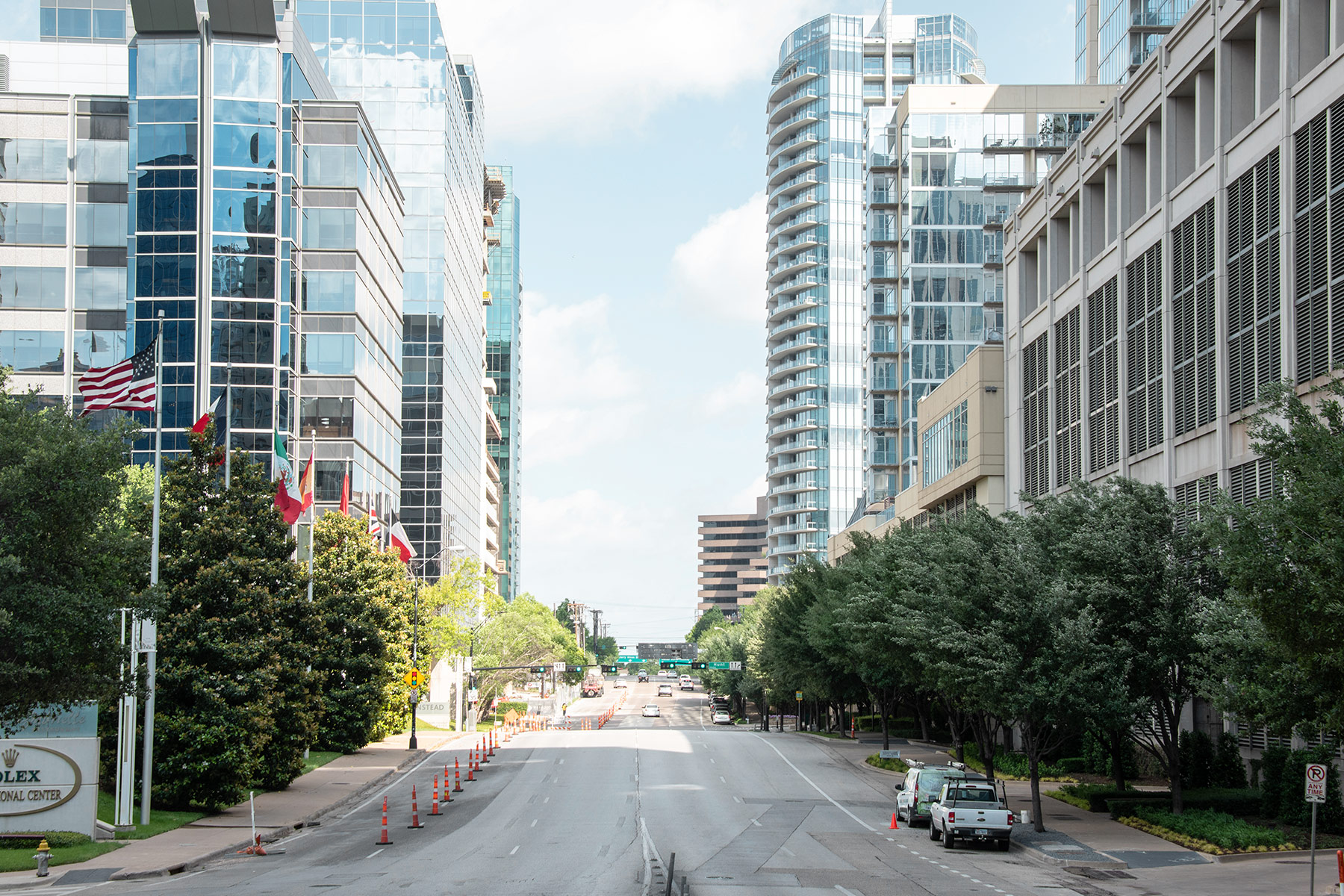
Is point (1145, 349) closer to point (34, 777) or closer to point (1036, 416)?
point (1036, 416)

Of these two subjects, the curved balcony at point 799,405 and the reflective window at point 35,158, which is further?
the curved balcony at point 799,405

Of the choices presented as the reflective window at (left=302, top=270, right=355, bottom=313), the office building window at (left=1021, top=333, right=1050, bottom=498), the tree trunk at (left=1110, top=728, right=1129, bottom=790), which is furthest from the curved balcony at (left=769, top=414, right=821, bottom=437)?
the tree trunk at (left=1110, top=728, right=1129, bottom=790)

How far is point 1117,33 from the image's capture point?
9419 cm

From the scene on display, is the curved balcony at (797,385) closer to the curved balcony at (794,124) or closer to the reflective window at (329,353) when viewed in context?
the curved balcony at (794,124)

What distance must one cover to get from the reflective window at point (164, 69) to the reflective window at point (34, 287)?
12.0m

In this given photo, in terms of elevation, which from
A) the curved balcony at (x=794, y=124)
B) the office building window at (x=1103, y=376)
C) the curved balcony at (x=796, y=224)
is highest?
the curved balcony at (x=794, y=124)

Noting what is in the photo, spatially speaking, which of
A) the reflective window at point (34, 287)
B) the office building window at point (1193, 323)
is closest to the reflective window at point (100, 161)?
the reflective window at point (34, 287)

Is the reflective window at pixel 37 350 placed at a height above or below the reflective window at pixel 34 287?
below

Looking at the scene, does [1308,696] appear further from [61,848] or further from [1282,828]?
[61,848]

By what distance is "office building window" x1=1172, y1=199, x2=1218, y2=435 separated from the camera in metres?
39.5

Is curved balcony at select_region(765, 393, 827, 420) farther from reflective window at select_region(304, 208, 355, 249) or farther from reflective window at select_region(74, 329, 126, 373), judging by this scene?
reflective window at select_region(74, 329, 126, 373)

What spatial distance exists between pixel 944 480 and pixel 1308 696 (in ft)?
168

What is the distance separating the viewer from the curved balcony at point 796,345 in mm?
178000

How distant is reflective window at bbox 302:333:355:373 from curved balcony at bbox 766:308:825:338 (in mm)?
102635
